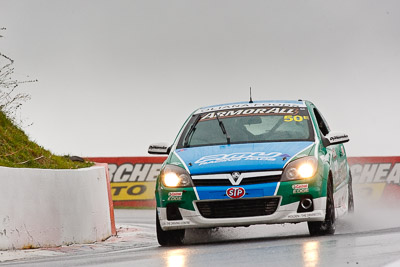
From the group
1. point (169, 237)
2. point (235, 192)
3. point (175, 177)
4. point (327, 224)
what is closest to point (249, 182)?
point (235, 192)

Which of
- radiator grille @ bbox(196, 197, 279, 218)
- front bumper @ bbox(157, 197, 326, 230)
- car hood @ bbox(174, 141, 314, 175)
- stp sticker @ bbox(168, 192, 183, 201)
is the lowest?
front bumper @ bbox(157, 197, 326, 230)

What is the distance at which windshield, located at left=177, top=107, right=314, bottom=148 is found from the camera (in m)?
10.9

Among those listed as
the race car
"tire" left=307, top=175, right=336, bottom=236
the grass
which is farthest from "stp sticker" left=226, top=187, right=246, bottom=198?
the grass

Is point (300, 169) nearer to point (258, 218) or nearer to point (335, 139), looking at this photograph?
point (258, 218)

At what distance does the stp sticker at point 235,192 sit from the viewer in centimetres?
976

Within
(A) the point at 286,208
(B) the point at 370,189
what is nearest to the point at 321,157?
(A) the point at 286,208

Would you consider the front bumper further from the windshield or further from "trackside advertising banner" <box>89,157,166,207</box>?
"trackside advertising banner" <box>89,157,166,207</box>

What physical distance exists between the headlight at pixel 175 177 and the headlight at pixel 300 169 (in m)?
0.98

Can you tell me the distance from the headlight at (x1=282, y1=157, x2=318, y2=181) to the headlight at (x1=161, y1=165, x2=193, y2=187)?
0.98m

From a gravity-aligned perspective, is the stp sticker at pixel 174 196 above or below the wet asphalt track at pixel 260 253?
above

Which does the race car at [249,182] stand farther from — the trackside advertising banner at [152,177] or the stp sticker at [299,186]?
the trackside advertising banner at [152,177]

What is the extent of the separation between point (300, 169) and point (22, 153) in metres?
4.44

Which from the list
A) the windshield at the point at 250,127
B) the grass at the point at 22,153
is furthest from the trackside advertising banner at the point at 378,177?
the windshield at the point at 250,127

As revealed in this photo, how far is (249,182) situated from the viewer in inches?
386
